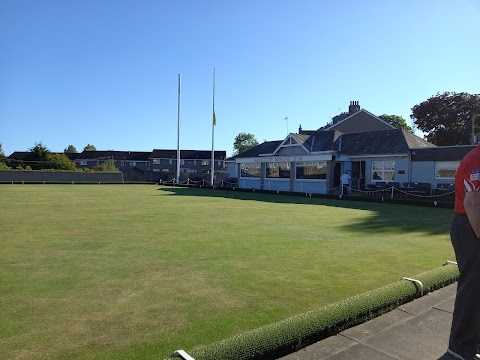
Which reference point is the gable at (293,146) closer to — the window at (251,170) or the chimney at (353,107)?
the window at (251,170)

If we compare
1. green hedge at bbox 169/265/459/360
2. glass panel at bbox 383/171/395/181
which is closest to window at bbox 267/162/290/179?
glass panel at bbox 383/171/395/181

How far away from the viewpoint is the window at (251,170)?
34.1m

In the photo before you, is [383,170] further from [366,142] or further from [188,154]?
[188,154]

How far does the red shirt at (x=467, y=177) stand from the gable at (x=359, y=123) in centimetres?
3334

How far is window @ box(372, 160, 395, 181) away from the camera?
80.7ft

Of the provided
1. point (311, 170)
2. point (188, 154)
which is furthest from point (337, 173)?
point (188, 154)

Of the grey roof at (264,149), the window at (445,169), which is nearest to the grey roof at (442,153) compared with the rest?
the window at (445,169)

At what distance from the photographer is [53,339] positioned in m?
3.11

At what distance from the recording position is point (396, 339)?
10.9 ft

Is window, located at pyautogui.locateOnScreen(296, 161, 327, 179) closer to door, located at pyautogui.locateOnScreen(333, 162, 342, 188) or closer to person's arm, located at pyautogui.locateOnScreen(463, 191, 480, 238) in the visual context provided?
door, located at pyautogui.locateOnScreen(333, 162, 342, 188)

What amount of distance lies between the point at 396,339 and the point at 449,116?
49489 millimetres

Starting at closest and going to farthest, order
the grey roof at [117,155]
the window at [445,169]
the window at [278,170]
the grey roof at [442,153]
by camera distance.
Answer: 1. the grey roof at [442,153]
2. the window at [445,169]
3. the window at [278,170]
4. the grey roof at [117,155]

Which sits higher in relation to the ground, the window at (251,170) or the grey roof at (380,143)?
the grey roof at (380,143)

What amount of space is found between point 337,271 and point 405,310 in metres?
1.42
